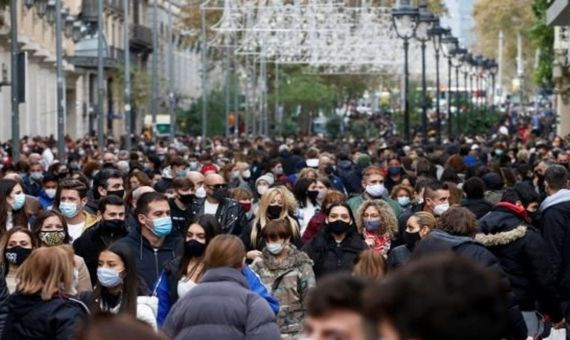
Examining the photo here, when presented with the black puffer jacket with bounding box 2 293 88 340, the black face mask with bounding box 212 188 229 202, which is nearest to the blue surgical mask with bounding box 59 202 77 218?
the black face mask with bounding box 212 188 229 202

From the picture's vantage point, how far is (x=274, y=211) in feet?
51.6

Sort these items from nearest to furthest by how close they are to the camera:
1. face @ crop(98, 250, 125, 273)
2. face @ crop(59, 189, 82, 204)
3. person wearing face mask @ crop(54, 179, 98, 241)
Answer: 1. face @ crop(98, 250, 125, 273)
2. person wearing face mask @ crop(54, 179, 98, 241)
3. face @ crop(59, 189, 82, 204)

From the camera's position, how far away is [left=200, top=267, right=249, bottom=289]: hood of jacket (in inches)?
372

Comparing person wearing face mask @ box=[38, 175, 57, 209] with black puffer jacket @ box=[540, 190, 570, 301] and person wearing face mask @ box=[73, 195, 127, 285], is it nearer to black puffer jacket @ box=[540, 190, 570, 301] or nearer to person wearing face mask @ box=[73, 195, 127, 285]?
person wearing face mask @ box=[73, 195, 127, 285]

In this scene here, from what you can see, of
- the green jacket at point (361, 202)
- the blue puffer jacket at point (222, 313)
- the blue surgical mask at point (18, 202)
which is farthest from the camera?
the green jacket at point (361, 202)

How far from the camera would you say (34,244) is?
39.2ft

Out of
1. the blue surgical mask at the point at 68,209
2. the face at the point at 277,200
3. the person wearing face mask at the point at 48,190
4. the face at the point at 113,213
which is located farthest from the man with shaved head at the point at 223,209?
the face at the point at 113,213

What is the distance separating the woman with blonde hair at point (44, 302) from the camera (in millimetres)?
9367

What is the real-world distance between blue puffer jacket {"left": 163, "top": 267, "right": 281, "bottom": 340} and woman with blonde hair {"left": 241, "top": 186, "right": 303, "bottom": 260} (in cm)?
530

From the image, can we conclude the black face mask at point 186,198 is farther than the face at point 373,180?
No

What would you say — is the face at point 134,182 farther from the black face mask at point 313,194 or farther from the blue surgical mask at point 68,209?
the blue surgical mask at point 68,209

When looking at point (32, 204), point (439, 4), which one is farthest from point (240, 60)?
point (32, 204)

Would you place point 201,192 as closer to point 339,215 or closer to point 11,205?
point 11,205

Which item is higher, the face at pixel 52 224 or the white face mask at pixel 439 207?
the face at pixel 52 224
